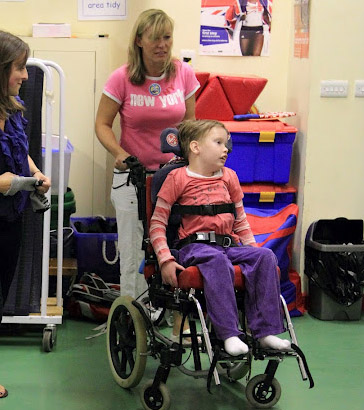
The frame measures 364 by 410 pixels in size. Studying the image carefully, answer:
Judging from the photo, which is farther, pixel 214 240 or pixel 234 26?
pixel 234 26

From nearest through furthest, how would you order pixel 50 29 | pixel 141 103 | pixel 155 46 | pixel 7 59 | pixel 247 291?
pixel 7 59
pixel 247 291
pixel 155 46
pixel 141 103
pixel 50 29

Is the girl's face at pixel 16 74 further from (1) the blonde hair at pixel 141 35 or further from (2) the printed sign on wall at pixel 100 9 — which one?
(2) the printed sign on wall at pixel 100 9

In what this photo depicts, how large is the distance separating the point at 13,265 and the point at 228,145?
1055 mm

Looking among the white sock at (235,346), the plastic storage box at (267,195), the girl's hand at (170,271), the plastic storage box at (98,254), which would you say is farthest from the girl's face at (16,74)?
the plastic storage box at (267,195)

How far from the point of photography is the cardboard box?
5.02m

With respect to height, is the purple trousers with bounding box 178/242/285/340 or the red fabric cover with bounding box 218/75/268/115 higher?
the red fabric cover with bounding box 218/75/268/115

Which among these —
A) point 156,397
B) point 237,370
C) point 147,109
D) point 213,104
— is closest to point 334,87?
point 213,104

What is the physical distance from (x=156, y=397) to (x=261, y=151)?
192 cm

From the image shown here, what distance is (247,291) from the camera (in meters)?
3.19

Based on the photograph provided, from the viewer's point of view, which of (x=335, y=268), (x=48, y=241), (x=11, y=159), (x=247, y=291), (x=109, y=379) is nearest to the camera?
(x=11, y=159)

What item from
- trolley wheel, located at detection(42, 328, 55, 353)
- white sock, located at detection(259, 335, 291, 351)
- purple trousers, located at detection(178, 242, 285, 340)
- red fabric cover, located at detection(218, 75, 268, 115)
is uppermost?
red fabric cover, located at detection(218, 75, 268, 115)

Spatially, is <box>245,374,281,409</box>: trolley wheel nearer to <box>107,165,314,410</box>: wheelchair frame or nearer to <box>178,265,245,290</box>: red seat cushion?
<box>107,165,314,410</box>: wheelchair frame

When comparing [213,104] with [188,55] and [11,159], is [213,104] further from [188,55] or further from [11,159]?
[11,159]

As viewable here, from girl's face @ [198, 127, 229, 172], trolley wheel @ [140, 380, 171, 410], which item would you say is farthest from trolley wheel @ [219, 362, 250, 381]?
girl's face @ [198, 127, 229, 172]
